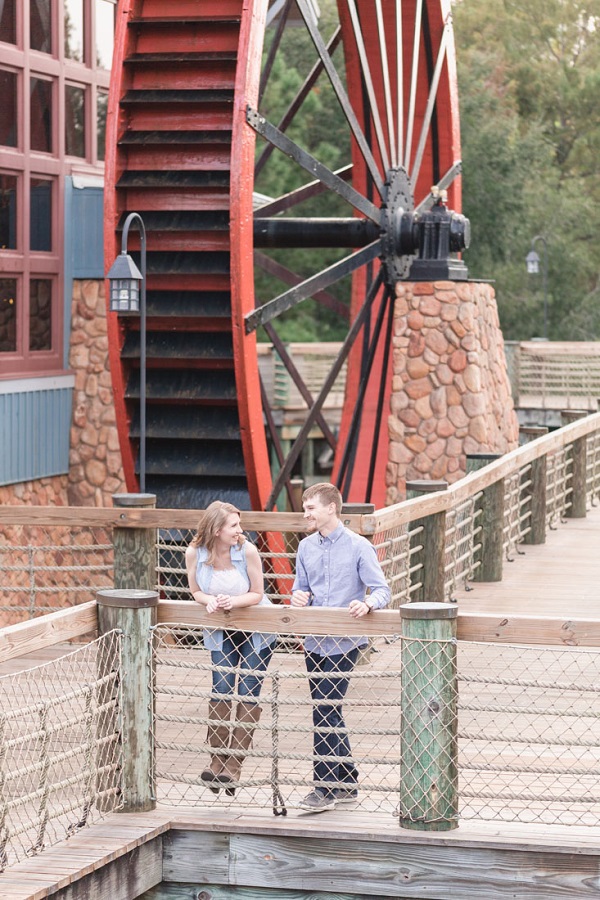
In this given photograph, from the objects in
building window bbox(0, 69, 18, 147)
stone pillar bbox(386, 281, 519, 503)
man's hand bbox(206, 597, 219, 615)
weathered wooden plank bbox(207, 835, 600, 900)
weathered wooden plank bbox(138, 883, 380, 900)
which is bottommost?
weathered wooden plank bbox(138, 883, 380, 900)

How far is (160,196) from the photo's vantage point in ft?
36.0

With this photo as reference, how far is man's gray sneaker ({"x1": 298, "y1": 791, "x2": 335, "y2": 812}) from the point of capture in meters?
5.59

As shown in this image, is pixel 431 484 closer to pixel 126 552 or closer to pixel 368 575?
pixel 126 552

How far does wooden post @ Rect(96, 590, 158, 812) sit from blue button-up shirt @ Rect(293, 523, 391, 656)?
56 centimetres

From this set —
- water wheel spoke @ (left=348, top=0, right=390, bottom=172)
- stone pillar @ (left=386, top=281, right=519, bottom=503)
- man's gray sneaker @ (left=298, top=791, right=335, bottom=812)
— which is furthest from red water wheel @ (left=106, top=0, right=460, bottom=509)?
man's gray sneaker @ (left=298, top=791, right=335, bottom=812)

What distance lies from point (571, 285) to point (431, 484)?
1077 inches

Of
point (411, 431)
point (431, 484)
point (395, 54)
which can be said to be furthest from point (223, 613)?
point (395, 54)

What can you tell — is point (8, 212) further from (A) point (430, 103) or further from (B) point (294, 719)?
(B) point (294, 719)

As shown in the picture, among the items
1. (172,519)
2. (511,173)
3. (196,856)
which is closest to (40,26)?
(172,519)

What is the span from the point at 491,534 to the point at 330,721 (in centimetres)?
539

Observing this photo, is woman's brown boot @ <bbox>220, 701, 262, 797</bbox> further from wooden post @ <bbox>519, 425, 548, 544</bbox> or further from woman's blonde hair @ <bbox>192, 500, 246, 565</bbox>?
wooden post @ <bbox>519, 425, 548, 544</bbox>

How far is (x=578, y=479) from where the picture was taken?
46.4ft

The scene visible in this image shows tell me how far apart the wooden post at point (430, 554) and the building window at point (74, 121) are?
6120 millimetres

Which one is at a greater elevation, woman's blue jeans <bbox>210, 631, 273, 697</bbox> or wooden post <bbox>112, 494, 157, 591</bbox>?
wooden post <bbox>112, 494, 157, 591</bbox>
